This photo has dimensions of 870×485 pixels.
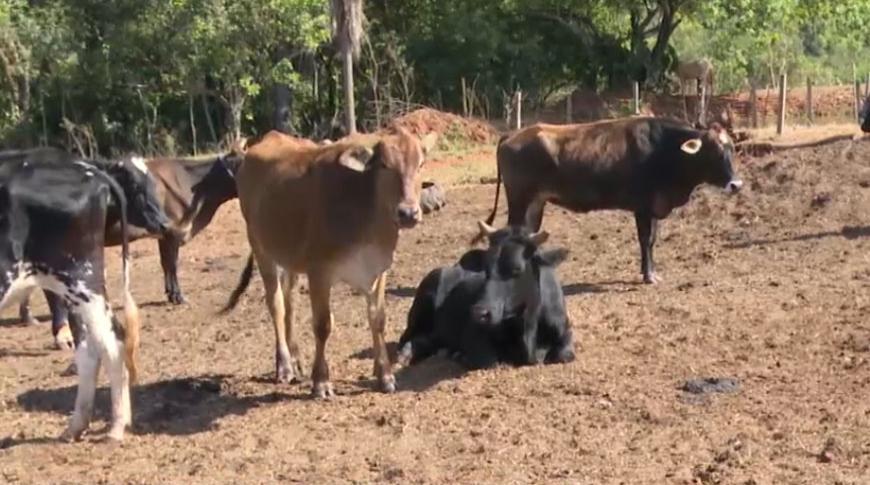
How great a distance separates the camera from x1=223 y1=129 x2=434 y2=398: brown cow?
28.8ft

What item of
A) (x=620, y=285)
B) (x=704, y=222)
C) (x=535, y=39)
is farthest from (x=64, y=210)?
(x=535, y=39)

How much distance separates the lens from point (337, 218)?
891 cm

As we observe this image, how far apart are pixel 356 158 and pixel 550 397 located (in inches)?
74.1

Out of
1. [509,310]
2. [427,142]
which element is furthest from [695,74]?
[427,142]

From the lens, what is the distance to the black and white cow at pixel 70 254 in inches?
318

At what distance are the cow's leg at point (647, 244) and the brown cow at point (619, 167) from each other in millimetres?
26

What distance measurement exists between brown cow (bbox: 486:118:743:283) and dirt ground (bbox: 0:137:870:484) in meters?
0.69

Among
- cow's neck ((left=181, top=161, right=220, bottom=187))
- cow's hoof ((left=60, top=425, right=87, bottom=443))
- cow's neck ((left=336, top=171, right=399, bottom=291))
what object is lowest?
cow's hoof ((left=60, top=425, right=87, bottom=443))

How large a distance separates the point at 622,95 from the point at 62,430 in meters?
28.5

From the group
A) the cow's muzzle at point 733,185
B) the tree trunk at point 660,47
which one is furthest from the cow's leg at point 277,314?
the tree trunk at point 660,47

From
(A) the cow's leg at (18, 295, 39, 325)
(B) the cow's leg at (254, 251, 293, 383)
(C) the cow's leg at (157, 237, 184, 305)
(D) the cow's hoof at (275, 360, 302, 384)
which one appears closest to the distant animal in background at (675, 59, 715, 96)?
(C) the cow's leg at (157, 237, 184, 305)

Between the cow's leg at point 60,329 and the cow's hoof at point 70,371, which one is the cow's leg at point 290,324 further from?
the cow's leg at point 60,329

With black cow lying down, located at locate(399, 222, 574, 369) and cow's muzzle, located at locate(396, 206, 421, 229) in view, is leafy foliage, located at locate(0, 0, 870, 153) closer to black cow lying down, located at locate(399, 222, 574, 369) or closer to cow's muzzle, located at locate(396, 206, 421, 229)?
black cow lying down, located at locate(399, 222, 574, 369)

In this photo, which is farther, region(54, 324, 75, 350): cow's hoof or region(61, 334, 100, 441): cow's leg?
region(54, 324, 75, 350): cow's hoof
